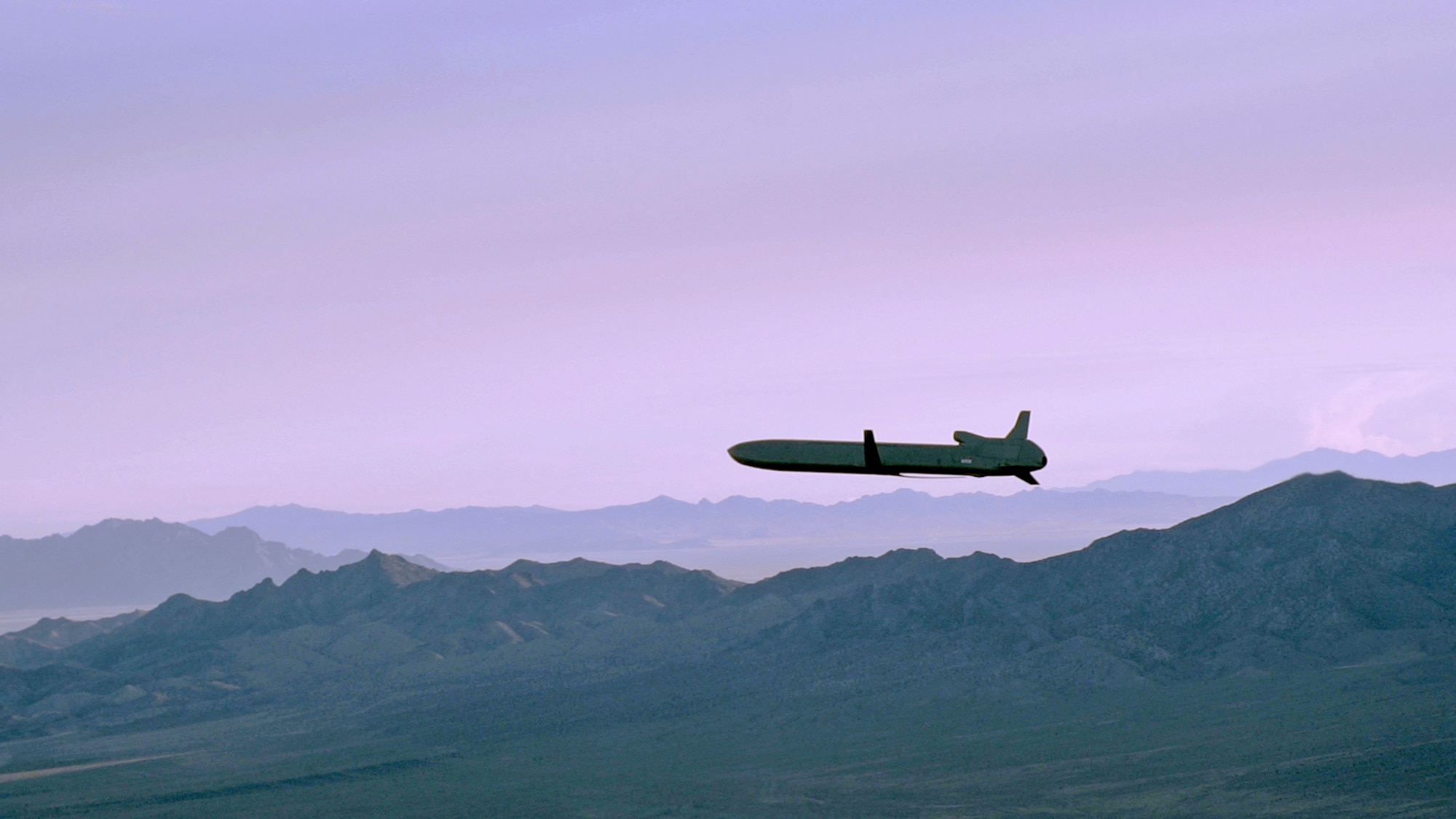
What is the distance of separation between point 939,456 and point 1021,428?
7.24 metres

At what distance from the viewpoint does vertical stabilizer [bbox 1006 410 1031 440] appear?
354 ft

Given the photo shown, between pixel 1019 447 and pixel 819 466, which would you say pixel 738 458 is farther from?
pixel 1019 447

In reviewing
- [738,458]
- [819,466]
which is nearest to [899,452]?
[819,466]

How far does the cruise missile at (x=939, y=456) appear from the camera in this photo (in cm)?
10662

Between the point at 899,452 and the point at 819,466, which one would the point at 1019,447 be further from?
the point at 819,466

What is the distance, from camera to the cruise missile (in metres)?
107

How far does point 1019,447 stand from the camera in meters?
107

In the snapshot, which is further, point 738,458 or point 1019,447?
point 738,458

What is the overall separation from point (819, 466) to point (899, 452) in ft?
→ 27.2

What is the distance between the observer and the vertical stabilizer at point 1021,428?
108 m

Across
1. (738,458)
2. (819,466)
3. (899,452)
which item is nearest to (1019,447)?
(899,452)

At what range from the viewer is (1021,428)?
10856 cm

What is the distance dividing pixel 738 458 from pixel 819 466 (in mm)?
8491

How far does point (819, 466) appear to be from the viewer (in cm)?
11406
